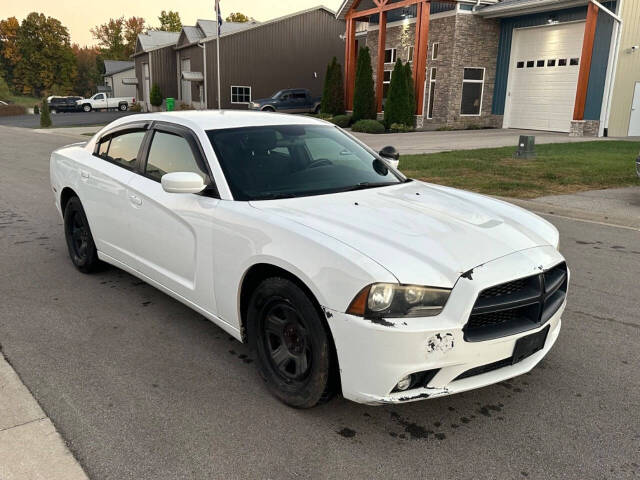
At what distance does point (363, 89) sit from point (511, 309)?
85.4 feet

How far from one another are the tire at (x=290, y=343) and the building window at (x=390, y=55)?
2964 centimetres

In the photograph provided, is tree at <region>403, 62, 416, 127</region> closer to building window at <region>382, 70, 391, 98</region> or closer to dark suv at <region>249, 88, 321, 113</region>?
building window at <region>382, 70, 391, 98</region>

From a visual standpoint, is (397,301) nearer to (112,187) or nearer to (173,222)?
(173,222)

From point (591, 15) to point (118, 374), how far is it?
22.2 metres

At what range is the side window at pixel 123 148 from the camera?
180 inches

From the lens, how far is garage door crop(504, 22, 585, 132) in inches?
899

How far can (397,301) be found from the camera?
2.63 meters

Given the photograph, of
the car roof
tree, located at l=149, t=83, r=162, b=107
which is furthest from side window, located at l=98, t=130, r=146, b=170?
tree, located at l=149, t=83, r=162, b=107

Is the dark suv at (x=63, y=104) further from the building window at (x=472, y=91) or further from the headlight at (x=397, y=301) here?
the headlight at (x=397, y=301)

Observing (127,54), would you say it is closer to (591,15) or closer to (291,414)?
(591,15)

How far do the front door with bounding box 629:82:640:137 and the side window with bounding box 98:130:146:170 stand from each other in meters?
21.7

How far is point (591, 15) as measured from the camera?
20.5 metres

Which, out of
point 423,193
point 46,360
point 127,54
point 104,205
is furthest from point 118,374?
point 127,54

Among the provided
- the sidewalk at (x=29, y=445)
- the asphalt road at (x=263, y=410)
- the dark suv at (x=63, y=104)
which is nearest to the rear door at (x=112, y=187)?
the asphalt road at (x=263, y=410)
